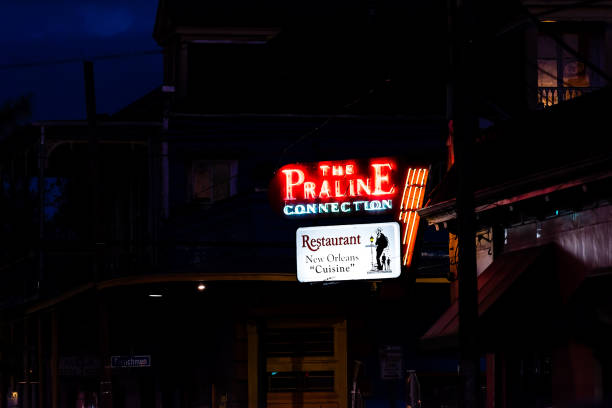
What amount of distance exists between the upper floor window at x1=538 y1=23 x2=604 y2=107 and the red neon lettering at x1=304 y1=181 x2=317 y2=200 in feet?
26.3

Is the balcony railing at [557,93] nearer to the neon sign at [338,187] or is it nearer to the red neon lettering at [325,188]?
the neon sign at [338,187]

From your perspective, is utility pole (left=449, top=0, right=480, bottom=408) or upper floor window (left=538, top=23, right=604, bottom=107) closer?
utility pole (left=449, top=0, right=480, bottom=408)

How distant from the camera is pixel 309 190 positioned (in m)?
24.5

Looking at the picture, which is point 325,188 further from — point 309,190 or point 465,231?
point 465,231

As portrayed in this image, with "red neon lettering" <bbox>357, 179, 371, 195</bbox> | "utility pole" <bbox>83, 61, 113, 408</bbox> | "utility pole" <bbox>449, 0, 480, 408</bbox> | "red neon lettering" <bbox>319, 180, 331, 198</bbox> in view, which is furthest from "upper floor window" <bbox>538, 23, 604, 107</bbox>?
"utility pole" <bbox>449, 0, 480, 408</bbox>

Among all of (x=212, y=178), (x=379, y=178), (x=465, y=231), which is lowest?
(x=465, y=231)

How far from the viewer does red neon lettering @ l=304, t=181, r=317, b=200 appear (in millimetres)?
24453

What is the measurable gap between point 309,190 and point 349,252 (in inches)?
69.0

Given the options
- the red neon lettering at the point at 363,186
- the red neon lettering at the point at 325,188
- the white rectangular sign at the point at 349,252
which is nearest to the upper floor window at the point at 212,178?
the red neon lettering at the point at 325,188

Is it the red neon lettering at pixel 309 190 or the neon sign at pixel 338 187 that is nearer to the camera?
the neon sign at pixel 338 187

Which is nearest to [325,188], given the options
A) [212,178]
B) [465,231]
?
[212,178]

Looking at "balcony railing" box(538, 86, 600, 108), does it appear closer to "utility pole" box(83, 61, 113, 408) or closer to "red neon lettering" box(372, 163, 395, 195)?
"red neon lettering" box(372, 163, 395, 195)

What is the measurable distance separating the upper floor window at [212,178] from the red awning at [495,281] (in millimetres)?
12857

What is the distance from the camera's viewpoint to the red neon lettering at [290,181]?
24.5 meters
